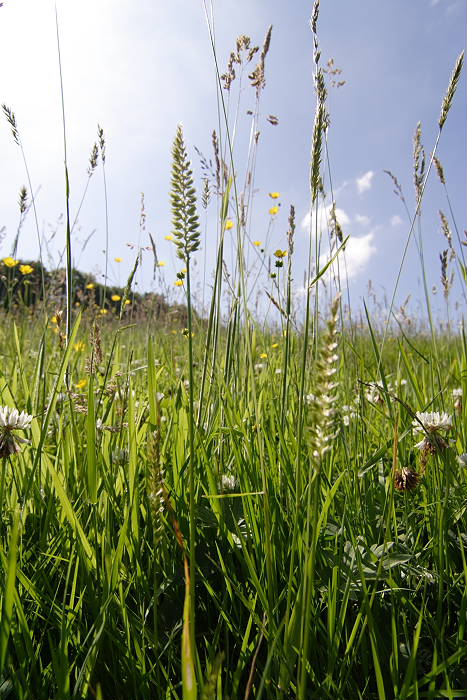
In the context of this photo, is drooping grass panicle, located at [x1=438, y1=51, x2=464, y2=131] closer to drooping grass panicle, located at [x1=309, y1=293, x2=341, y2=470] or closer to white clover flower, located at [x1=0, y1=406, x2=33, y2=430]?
drooping grass panicle, located at [x1=309, y1=293, x2=341, y2=470]

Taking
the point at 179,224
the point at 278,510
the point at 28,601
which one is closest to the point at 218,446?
the point at 278,510

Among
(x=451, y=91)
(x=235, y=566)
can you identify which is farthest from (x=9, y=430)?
(x=451, y=91)

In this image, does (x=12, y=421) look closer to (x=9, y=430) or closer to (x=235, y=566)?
(x=9, y=430)

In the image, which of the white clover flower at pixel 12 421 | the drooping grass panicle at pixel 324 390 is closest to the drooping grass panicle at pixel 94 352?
the white clover flower at pixel 12 421

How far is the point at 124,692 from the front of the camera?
0.63m

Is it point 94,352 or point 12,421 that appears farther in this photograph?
point 94,352

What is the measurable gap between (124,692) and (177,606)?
0.19 m

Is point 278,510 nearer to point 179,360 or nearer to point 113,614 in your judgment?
point 113,614

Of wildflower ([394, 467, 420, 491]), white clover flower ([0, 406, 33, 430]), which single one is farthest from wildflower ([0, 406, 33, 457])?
wildflower ([394, 467, 420, 491])

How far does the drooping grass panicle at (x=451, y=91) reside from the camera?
96cm

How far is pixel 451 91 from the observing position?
992mm

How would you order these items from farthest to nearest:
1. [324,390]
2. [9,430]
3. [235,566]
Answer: [235,566] → [9,430] → [324,390]

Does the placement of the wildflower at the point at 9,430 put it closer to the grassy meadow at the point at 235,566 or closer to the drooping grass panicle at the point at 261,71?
the grassy meadow at the point at 235,566

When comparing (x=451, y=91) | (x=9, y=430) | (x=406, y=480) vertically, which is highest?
(x=451, y=91)
